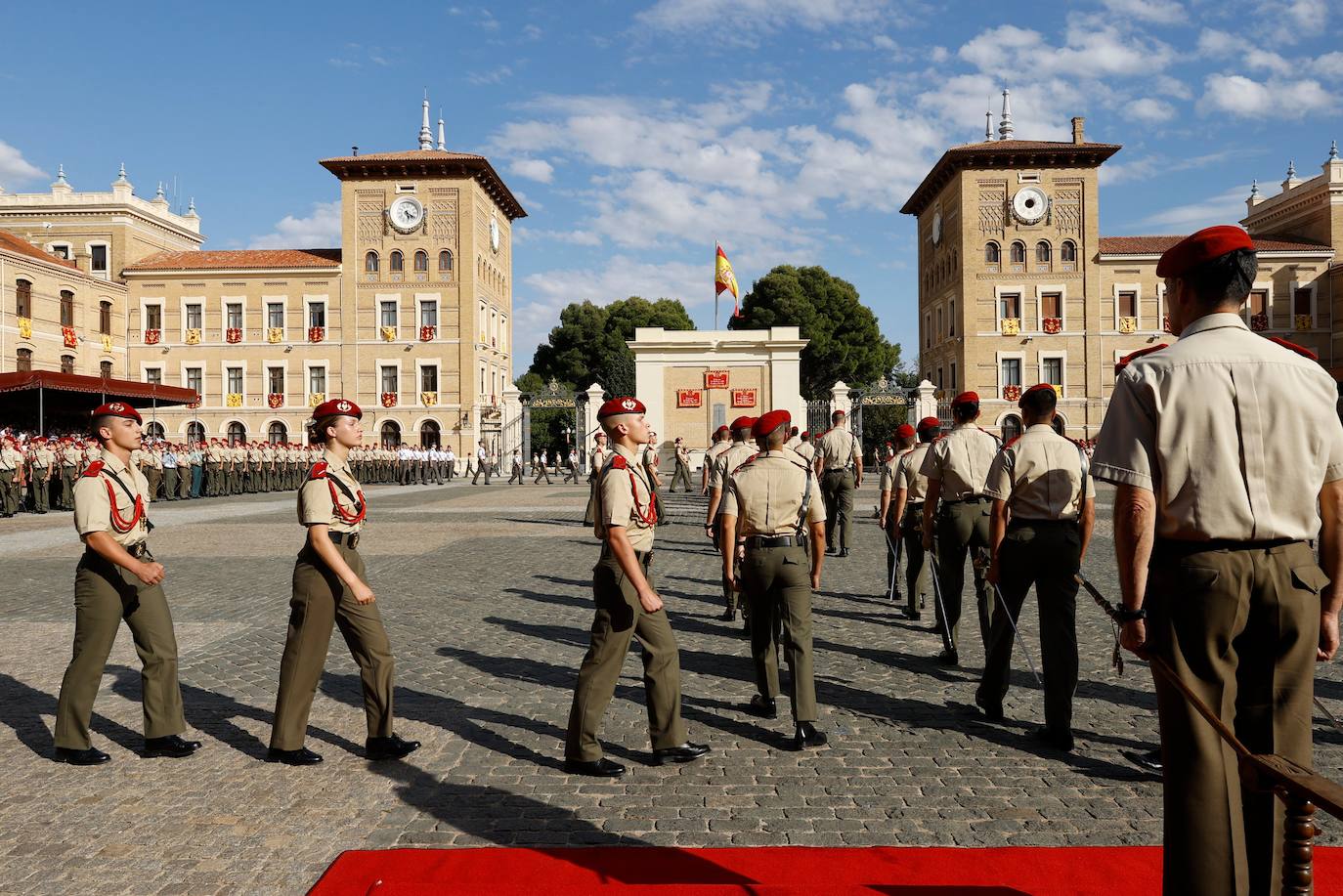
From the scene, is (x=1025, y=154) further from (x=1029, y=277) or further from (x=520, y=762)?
(x=520, y=762)

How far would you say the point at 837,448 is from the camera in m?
12.9

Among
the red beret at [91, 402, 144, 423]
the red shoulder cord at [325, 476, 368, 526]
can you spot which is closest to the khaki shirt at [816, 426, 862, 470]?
the red shoulder cord at [325, 476, 368, 526]

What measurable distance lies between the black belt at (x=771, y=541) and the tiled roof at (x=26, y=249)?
4649 cm

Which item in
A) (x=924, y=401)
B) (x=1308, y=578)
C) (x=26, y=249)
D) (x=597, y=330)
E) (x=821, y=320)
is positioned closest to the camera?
(x=1308, y=578)

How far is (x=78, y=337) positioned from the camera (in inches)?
1832

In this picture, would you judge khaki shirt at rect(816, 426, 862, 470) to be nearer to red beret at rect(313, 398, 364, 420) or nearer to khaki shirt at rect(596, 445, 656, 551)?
khaki shirt at rect(596, 445, 656, 551)

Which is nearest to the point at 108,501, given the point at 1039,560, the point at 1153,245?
the point at 1039,560

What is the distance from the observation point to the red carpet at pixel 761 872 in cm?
331

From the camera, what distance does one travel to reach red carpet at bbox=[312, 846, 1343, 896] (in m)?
3.31

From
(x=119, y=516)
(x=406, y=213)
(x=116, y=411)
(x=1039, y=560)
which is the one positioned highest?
(x=406, y=213)

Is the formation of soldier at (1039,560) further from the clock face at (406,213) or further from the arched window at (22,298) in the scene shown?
the arched window at (22,298)

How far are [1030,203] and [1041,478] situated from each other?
47.8 m

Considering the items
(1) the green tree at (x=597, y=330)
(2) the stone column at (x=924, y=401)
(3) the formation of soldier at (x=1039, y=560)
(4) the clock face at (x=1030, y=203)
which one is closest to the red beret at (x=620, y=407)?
(3) the formation of soldier at (x=1039, y=560)

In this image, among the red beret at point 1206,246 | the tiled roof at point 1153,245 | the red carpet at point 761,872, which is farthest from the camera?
the tiled roof at point 1153,245
